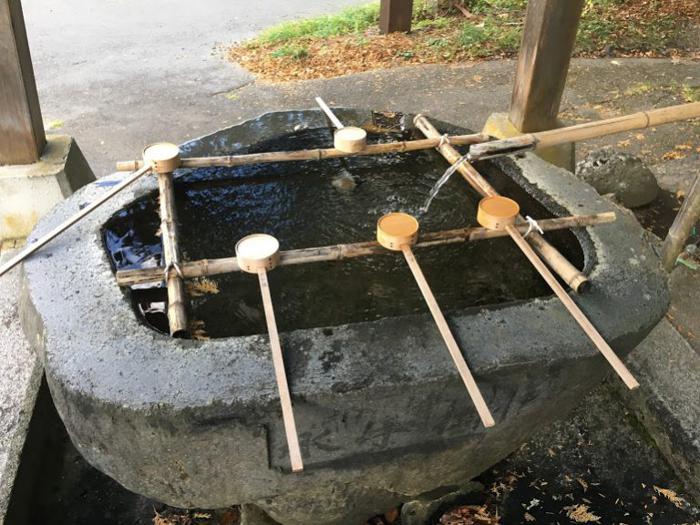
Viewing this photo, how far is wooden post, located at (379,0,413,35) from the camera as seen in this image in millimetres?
8781

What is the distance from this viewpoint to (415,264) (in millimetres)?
2039

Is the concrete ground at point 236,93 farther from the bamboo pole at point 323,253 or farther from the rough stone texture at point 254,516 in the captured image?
the rough stone texture at point 254,516

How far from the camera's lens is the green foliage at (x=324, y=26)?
9.46 m

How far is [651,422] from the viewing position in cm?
302

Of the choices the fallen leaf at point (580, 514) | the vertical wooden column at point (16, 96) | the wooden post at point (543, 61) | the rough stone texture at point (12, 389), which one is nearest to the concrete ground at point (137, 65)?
the vertical wooden column at point (16, 96)

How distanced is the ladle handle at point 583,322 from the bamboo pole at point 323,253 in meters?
0.11

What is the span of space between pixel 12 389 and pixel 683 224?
12.4ft

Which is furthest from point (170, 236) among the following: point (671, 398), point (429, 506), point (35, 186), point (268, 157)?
point (671, 398)

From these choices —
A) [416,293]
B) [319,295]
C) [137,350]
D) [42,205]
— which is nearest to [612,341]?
[416,293]

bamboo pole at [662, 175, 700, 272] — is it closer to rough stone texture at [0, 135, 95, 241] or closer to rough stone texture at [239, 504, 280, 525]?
rough stone texture at [239, 504, 280, 525]

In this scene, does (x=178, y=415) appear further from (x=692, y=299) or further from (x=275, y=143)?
(x=692, y=299)

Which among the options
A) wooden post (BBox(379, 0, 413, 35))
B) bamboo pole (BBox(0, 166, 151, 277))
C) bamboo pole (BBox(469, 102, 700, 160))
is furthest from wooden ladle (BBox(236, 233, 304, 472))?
wooden post (BBox(379, 0, 413, 35))

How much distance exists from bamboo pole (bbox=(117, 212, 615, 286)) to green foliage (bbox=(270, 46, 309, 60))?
6.88 meters

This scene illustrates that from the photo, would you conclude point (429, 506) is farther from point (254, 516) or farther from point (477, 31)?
point (477, 31)
